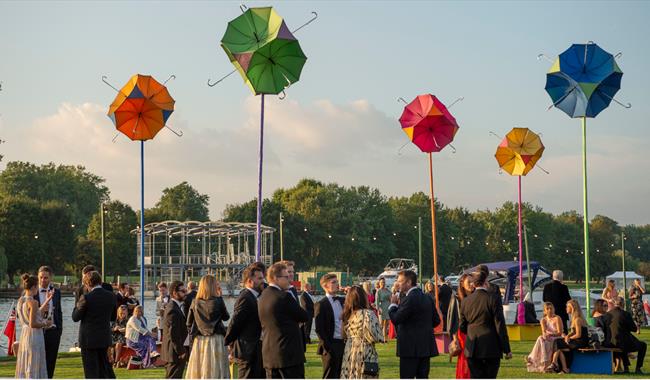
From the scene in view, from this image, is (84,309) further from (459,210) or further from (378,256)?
(459,210)

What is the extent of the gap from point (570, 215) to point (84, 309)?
15786 cm

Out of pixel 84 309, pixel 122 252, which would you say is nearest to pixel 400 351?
pixel 84 309

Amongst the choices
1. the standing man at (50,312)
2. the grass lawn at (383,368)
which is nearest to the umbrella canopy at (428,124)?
the grass lawn at (383,368)

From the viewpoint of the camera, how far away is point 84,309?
14945mm

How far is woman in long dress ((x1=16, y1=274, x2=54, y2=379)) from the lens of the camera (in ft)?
51.0

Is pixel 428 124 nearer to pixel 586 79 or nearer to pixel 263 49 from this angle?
pixel 586 79

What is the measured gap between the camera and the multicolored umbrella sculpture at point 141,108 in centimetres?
2191

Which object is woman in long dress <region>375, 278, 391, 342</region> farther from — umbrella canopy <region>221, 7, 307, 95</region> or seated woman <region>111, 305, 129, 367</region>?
umbrella canopy <region>221, 7, 307, 95</region>

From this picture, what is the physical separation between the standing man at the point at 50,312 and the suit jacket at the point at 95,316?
1.01 m

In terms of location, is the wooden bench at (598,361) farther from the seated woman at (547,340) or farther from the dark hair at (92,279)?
the dark hair at (92,279)

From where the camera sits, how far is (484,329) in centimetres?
1355

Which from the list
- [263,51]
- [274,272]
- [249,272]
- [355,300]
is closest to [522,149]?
[263,51]

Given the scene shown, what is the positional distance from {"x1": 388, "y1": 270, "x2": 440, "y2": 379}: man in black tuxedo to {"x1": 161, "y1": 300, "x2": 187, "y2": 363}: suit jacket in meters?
3.99

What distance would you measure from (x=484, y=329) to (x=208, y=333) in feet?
11.9
